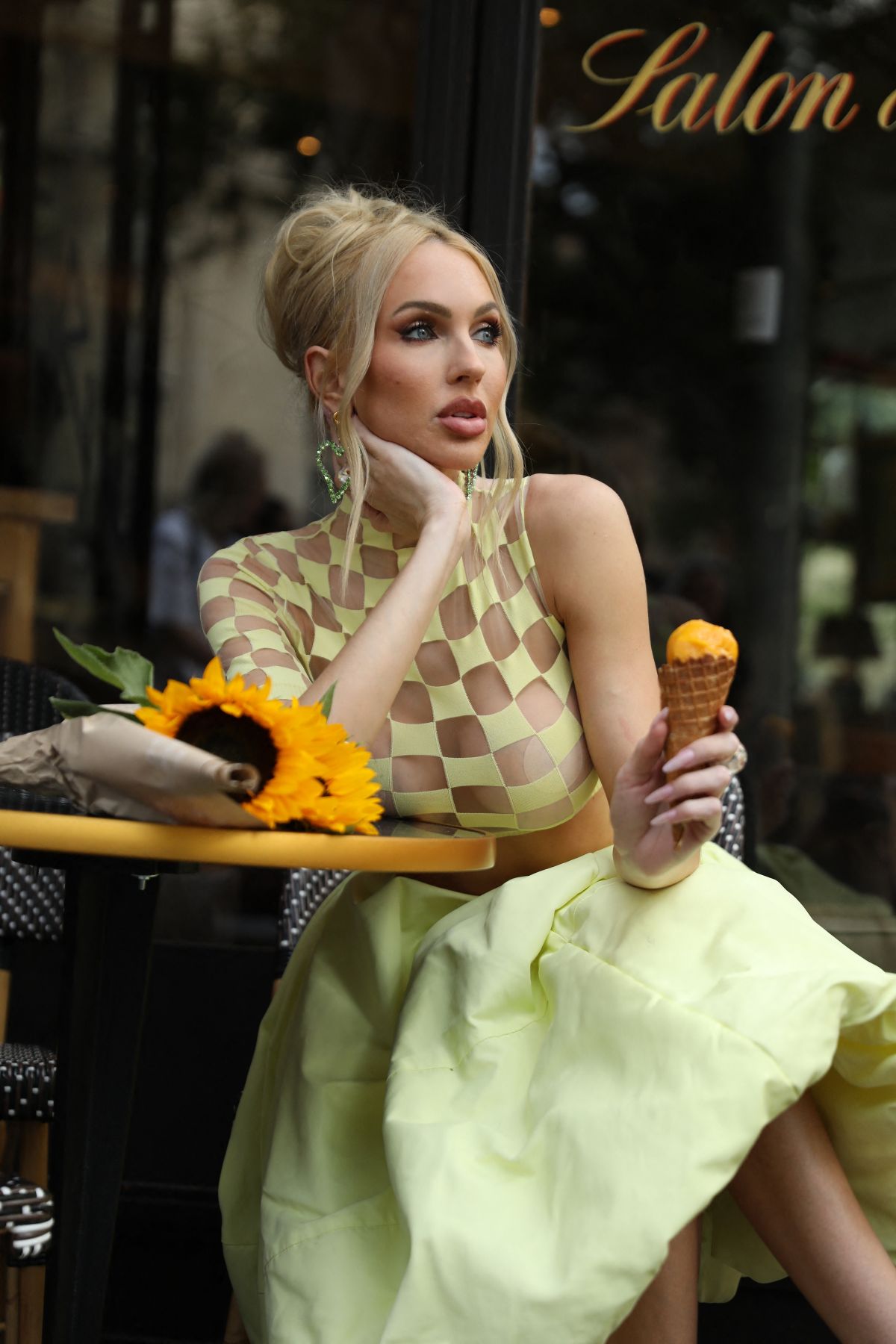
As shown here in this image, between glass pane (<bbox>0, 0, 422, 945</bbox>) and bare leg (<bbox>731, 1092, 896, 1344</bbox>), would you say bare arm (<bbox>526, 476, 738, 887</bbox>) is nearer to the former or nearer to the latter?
bare leg (<bbox>731, 1092, 896, 1344</bbox>)

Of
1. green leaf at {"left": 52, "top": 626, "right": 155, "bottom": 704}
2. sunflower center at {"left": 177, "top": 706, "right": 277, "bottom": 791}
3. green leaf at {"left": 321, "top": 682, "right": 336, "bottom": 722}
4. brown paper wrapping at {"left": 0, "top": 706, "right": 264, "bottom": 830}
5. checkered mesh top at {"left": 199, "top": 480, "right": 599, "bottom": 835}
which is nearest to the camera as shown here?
brown paper wrapping at {"left": 0, "top": 706, "right": 264, "bottom": 830}

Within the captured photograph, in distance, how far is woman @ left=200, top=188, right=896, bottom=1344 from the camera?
1.52m

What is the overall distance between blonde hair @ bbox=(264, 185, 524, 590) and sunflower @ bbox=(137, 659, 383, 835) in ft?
1.96

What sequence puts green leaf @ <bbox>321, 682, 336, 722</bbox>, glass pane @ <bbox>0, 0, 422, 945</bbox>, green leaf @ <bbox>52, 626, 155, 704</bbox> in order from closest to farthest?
green leaf @ <bbox>52, 626, 155, 704</bbox>, green leaf @ <bbox>321, 682, 336, 722</bbox>, glass pane @ <bbox>0, 0, 422, 945</bbox>

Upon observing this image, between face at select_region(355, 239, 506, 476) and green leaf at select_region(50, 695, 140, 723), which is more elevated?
face at select_region(355, 239, 506, 476)

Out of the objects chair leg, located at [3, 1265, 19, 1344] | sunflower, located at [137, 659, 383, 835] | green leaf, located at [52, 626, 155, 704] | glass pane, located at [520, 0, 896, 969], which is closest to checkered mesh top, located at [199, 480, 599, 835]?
green leaf, located at [52, 626, 155, 704]

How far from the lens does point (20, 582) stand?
424 cm

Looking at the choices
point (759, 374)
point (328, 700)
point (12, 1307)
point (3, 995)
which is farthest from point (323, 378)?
point (759, 374)

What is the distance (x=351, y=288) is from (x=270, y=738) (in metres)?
0.86

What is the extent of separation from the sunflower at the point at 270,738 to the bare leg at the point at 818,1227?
1.95 feet

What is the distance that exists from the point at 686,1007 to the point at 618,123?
2985mm

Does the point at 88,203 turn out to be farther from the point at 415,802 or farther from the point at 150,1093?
the point at 415,802

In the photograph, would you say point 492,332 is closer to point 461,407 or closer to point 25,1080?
point 461,407

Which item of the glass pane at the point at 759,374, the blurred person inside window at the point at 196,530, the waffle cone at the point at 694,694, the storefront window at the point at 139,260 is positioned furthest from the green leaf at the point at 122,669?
the storefront window at the point at 139,260
